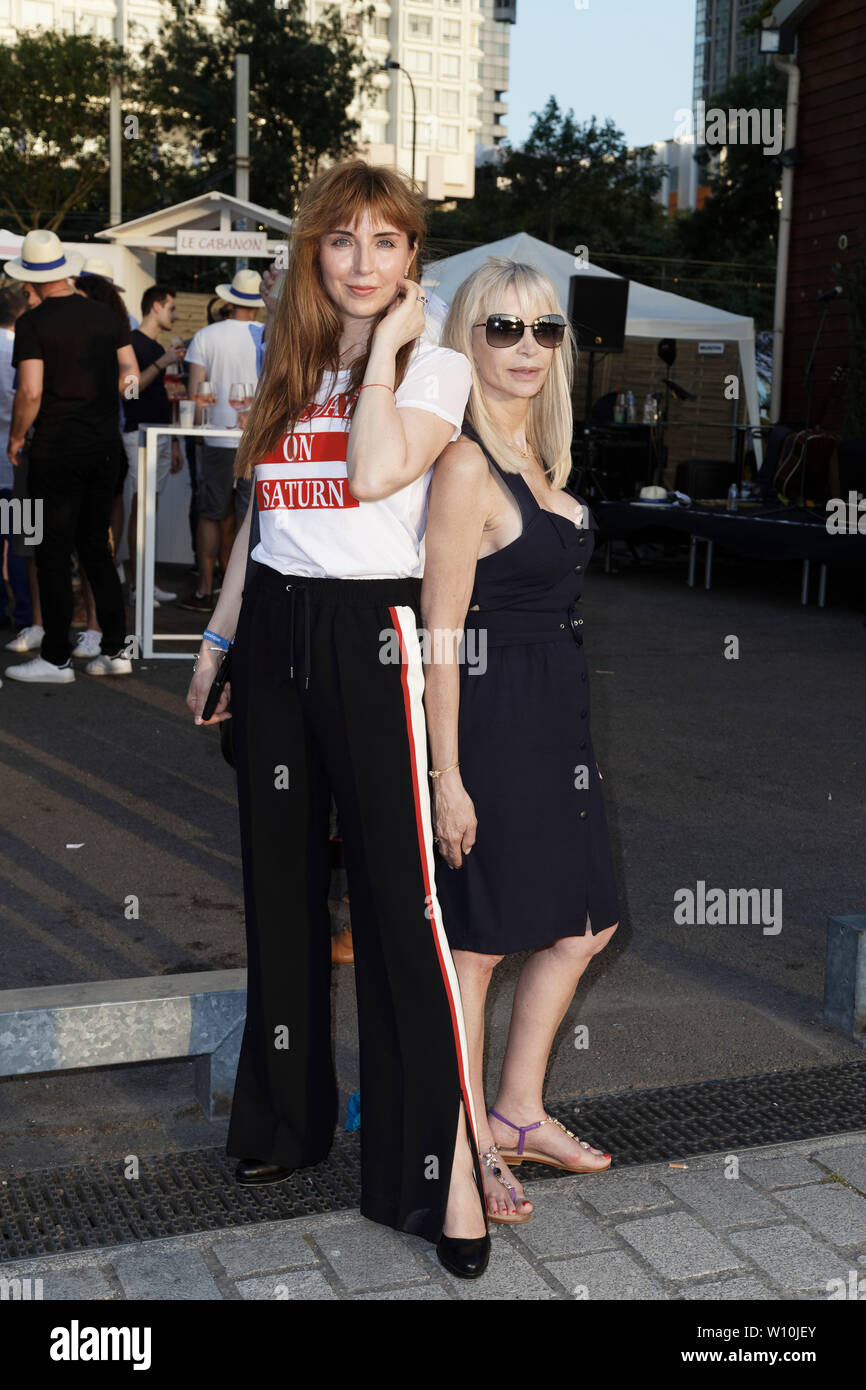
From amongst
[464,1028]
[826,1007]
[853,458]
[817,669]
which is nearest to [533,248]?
[853,458]

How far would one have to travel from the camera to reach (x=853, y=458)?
498 inches

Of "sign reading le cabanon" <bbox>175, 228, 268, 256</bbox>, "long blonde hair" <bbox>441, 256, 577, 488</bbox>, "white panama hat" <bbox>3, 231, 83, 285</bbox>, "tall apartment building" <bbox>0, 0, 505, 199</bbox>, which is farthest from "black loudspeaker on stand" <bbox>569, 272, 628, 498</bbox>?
"tall apartment building" <bbox>0, 0, 505, 199</bbox>

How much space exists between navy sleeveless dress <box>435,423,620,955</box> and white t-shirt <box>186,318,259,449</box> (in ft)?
23.1

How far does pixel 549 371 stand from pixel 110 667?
601 cm

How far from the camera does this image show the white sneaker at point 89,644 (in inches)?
359

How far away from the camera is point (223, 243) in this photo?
45.5 feet

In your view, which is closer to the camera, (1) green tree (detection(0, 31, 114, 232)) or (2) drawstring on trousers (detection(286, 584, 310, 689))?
(2) drawstring on trousers (detection(286, 584, 310, 689))

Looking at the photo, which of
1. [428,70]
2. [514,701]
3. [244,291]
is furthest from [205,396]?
[428,70]

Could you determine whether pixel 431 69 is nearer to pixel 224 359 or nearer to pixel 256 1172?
pixel 224 359

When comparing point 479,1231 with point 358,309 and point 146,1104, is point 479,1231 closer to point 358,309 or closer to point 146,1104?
point 146,1104

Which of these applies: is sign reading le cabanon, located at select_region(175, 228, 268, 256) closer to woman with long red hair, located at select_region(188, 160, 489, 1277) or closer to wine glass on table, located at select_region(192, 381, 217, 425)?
wine glass on table, located at select_region(192, 381, 217, 425)

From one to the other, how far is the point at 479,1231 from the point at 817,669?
7.33 meters

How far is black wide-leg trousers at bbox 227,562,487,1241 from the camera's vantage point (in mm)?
2725

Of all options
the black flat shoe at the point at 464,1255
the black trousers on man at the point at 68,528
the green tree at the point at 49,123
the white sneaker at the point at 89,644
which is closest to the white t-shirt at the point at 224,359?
the black trousers on man at the point at 68,528
